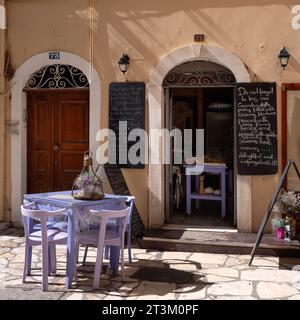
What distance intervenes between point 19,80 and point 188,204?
399 cm

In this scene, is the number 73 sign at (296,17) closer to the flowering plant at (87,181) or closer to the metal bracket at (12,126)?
the flowering plant at (87,181)

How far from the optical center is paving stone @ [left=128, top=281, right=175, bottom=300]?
16.9 feet

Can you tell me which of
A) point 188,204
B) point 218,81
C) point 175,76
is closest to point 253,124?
point 218,81

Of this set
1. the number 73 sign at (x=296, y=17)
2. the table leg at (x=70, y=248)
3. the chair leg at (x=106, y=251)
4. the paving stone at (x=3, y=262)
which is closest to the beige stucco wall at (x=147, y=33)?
the number 73 sign at (x=296, y=17)

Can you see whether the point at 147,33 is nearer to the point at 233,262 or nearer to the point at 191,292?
the point at 233,262

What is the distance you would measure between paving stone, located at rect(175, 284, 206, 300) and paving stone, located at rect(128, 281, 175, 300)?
0.08 meters

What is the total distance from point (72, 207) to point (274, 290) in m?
2.53

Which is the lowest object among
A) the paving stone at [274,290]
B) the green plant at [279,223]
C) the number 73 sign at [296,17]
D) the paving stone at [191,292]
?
the paving stone at [191,292]

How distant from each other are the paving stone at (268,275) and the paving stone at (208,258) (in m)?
0.59

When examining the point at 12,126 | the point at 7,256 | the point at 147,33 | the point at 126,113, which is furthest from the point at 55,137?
the point at 7,256

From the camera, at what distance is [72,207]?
5.34 metres

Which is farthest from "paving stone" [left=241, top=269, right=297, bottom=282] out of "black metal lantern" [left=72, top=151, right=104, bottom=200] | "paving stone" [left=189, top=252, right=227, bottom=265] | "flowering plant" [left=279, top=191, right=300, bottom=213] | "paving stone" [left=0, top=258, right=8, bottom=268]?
"paving stone" [left=0, top=258, right=8, bottom=268]

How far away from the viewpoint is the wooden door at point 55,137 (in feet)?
29.3
